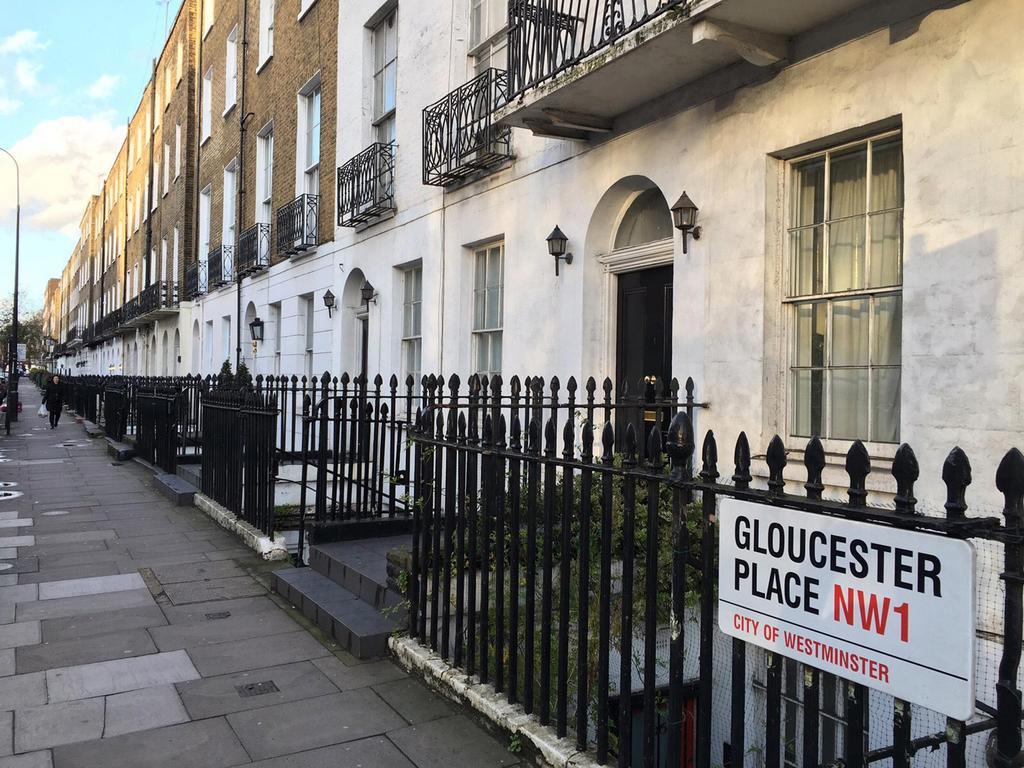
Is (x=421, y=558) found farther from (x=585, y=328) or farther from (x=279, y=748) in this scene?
(x=585, y=328)

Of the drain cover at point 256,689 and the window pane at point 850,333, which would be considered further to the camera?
the window pane at point 850,333

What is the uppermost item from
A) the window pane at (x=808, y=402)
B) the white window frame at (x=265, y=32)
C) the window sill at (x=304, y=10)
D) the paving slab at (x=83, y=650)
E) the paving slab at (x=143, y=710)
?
the white window frame at (x=265, y=32)

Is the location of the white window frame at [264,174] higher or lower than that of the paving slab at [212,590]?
higher

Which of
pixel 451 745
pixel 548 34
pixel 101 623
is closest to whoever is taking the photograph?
pixel 451 745

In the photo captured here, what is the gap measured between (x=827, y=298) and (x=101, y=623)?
563 centimetres

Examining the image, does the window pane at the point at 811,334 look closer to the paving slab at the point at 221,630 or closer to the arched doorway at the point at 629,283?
the arched doorway at the point at 629,283

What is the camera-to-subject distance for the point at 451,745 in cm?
383

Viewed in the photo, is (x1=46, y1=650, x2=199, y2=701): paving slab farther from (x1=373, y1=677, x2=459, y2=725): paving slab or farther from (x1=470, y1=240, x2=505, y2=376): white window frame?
(x1=470, y1=240, x2=505, y2=376): white window frame

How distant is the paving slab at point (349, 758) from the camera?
3625mm

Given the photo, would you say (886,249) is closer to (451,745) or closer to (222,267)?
(451,745)

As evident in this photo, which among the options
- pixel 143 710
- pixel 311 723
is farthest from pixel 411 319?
pixel 311 723

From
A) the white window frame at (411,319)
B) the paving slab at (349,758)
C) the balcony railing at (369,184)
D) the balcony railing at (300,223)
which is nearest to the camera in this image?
the paving slab at (349,758)

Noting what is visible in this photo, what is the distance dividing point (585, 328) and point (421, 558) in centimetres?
329

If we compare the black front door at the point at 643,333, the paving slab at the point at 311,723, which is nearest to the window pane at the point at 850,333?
the black front door at the point at 643,333
